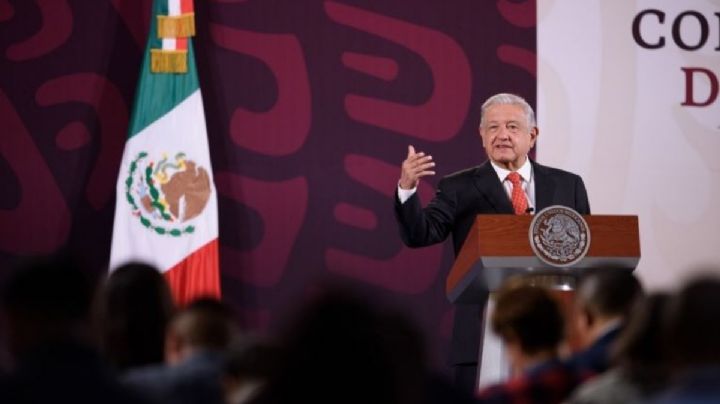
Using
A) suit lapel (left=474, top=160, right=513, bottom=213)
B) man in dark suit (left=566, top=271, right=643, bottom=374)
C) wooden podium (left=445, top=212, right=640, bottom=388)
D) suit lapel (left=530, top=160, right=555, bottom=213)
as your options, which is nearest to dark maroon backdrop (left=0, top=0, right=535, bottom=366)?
suit lapel (left=474, top=160, right=513, bottom=213)

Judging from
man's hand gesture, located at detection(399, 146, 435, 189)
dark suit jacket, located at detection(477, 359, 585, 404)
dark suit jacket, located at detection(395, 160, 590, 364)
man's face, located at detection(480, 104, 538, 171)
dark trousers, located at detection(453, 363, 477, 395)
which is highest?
man's face, located at detection(480, 104, 538, 171)

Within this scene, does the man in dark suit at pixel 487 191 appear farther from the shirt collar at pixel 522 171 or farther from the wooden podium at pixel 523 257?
the wooden podium at pixel 523 257

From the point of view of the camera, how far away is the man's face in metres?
5.57

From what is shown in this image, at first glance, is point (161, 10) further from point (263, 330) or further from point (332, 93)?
point (263, 330)

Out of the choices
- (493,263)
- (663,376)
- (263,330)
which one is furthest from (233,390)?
(263,330)

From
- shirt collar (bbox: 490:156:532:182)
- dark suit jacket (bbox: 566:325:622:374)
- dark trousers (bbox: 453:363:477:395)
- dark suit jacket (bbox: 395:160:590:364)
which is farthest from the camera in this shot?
shirt collar (bbox: 490:156:532:182)

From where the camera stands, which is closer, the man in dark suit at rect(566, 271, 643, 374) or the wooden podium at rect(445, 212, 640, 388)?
the man in dark suit at rect(566, 271, 643, 374)

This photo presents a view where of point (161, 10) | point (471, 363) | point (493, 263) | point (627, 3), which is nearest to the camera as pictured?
point (493, 263)

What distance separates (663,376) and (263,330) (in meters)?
5.12

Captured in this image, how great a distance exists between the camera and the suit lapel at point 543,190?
17.4 ft

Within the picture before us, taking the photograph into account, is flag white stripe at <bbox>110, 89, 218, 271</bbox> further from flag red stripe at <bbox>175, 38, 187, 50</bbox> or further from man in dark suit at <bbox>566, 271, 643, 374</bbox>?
man in dark suit at <bbox>566, 271, 643, 374</bbox>

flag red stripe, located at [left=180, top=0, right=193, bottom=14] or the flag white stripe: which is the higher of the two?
flag red stripe, located at [left=180, top=0, right=193, bottom=14]

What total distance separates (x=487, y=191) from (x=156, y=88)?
2.67 meters

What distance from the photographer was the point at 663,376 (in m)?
2.48
